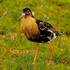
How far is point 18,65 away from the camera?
437 inches

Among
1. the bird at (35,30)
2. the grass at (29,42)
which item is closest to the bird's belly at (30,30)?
the bird at (35,30)

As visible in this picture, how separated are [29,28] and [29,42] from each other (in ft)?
10.8

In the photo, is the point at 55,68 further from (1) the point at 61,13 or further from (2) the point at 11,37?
(1) the point at 61,13

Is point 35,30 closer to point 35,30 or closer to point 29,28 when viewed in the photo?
point 35,30

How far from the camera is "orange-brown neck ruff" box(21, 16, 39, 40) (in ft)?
39.0

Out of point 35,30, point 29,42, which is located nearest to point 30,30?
point 35,30

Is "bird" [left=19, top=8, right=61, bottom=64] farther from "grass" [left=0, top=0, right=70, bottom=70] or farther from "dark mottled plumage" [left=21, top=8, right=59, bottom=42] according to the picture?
"grass" [left=0, top=0, right=70, bottom=70]

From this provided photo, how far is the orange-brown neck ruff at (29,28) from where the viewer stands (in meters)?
11.9

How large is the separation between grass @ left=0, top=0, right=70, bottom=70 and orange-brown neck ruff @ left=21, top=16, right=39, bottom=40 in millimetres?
760

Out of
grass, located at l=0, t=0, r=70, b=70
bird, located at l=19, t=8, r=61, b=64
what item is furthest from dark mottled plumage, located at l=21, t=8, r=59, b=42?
grass, located at l=0, t=0, r=70, b=70

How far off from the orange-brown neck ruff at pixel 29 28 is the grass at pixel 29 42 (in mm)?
760

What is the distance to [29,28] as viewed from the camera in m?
11.9

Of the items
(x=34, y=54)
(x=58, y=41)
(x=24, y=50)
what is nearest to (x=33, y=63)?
(x=34, y=54)

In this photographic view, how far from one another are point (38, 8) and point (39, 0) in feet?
3.17
